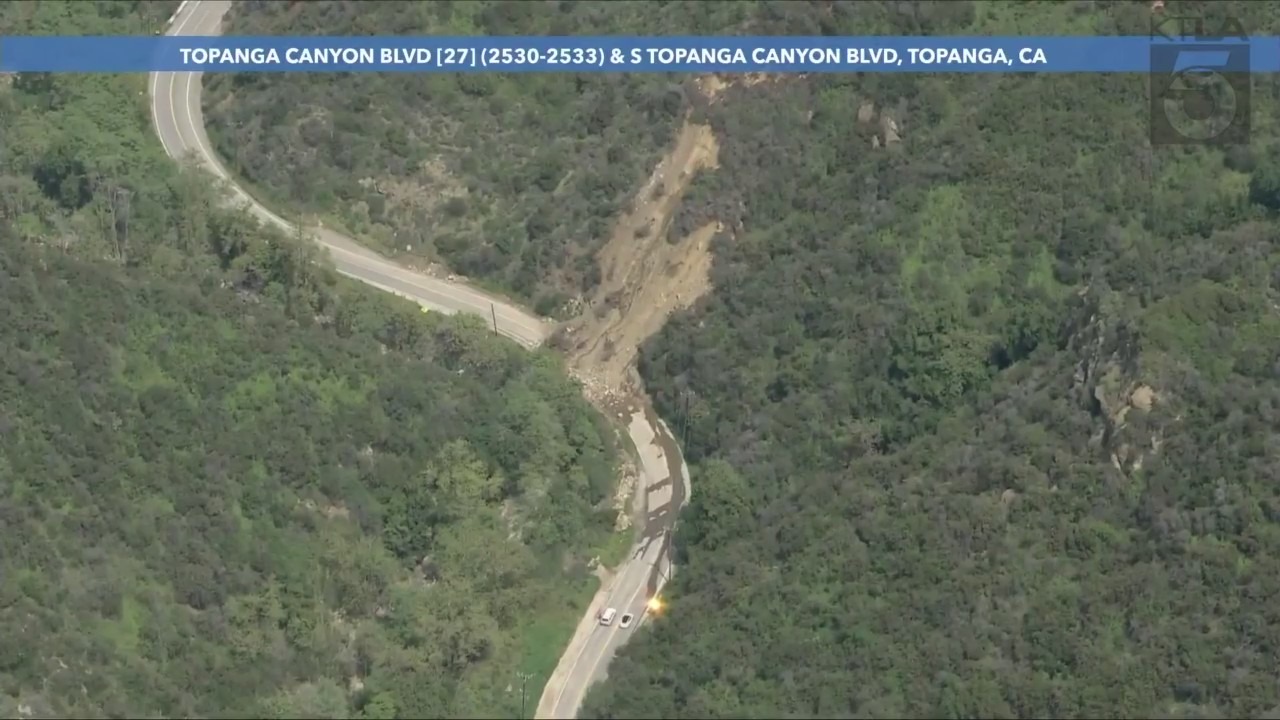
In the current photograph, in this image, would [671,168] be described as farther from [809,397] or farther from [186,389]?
[186,389]

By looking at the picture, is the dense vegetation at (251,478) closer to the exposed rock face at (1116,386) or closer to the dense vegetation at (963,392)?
the dense vegetation at (963,392)

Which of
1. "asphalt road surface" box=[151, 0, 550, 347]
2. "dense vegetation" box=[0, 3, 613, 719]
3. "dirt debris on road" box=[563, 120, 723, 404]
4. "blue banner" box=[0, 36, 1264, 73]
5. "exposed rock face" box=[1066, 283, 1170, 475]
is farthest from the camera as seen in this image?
"asphalt road surface" box=[151, 0, 550, 347]

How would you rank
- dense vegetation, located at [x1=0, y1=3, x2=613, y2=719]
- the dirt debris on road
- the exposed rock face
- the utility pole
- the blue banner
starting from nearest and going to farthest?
the utility pole → dense vegetation, located at [x1=0, y1=3, x2=613, y2=719] → the exposed rock face → the dirt debris on road → the blue banner

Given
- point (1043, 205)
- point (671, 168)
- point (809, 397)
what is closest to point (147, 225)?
point (671, 168)

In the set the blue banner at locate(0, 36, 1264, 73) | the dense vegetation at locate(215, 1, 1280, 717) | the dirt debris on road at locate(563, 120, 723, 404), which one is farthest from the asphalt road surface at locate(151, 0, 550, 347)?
the dirt debris on road at locate(563, 120, 723, 404)

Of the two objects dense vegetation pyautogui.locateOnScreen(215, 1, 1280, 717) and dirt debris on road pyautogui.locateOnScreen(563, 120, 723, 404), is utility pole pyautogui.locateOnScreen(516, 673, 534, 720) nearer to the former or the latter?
dense vegetation pyautogui.locateOnScreen(215, 1, 1280, 717)

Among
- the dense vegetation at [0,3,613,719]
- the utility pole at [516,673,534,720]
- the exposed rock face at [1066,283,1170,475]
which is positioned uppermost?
the exposed rock face at [1066,283,1170,475]
